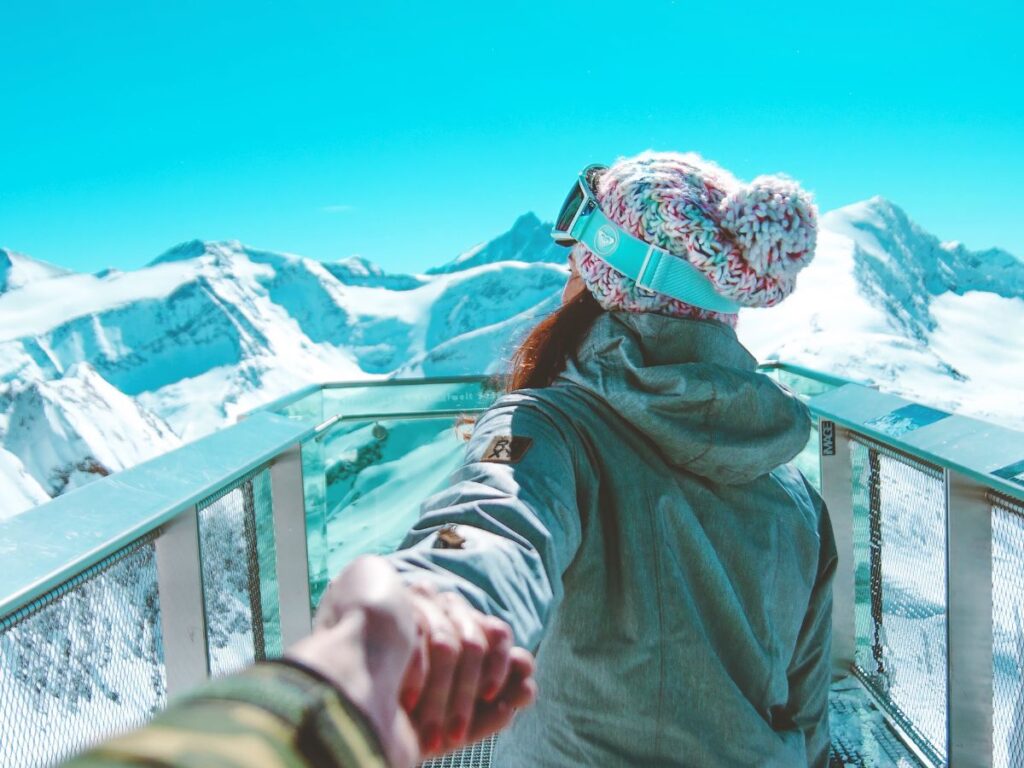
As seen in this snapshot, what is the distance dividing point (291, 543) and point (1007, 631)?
2023 mm

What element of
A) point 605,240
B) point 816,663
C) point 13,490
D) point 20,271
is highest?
point 20,271

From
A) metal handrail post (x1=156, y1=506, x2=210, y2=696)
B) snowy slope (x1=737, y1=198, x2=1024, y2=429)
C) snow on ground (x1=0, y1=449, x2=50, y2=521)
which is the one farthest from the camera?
snowy slope (x1=737, y1=198, x2=1024, y2=429)

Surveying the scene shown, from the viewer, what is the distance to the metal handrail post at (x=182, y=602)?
1.65 meters

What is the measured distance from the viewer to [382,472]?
3.45 meters

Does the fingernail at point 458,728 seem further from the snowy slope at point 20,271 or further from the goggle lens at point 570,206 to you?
the snowy slope at point 20,271

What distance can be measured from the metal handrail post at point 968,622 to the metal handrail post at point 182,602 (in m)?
1.65

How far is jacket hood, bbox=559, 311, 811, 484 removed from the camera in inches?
40.6

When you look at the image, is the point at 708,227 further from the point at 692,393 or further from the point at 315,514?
the point at 315,514

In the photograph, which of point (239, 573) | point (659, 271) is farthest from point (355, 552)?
point (659, 271)

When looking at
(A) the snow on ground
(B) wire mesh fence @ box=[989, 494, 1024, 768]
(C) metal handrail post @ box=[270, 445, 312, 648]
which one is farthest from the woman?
(A) the snow on ground

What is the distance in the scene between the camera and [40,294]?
527ft

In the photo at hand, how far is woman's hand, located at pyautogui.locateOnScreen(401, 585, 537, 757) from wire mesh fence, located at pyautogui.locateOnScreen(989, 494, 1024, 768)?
5.00 ft

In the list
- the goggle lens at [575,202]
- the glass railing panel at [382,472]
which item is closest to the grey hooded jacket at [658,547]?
the goggle lens at [575,202]

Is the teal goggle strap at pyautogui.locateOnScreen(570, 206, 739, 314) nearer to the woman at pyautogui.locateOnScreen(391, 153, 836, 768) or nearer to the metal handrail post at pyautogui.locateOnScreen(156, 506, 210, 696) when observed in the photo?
the woman at pyautogui.locateOnScreen(391, 153, 836, 768)
